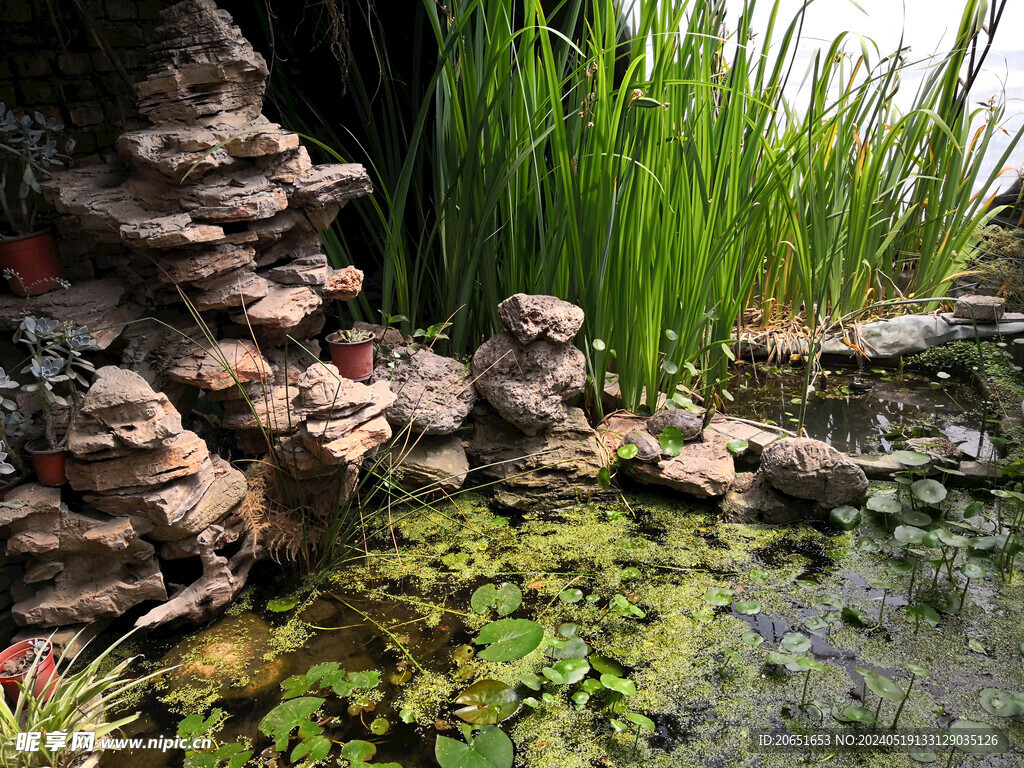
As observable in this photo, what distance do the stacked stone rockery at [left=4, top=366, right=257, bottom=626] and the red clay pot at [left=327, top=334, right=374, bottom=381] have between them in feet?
1.87

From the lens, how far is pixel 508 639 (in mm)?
1808

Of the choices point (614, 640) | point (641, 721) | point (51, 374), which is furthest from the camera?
point (614, 640)

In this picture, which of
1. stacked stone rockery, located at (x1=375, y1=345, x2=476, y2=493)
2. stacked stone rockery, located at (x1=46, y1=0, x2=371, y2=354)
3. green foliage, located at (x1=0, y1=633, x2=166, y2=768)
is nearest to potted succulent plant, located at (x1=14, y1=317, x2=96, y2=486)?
stacked stone rockery, located at (x1=46, y1=0, x2=371, y2=354)

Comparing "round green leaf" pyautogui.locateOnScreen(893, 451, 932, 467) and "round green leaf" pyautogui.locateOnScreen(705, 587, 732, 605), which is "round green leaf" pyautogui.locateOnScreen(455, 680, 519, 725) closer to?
"round green leaf" pyautogui.locateOnScreen(705, 587, 732, 605)

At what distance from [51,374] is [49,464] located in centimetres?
24

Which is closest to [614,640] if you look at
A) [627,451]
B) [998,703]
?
[627,451]

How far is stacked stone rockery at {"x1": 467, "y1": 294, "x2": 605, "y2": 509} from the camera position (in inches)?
99.6

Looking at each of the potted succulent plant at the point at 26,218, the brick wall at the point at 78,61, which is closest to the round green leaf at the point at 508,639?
the potted succulent plant at the point at 26,218

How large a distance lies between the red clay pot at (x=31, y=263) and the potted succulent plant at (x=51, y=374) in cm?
16

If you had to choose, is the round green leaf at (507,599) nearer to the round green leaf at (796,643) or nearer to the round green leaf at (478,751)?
the round green leaf at (478,751)

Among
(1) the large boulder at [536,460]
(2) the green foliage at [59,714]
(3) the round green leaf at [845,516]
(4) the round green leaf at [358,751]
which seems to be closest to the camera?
(2) the green foliage at [59,714]

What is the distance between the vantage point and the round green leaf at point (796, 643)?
1795 mm

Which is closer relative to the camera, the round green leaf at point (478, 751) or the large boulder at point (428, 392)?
the round green leaf at point (478, 751)

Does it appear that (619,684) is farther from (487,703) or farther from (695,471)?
(695,471)
